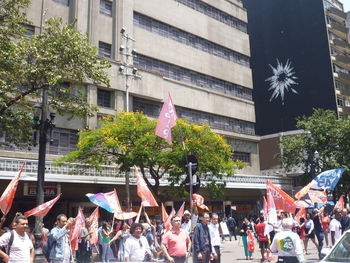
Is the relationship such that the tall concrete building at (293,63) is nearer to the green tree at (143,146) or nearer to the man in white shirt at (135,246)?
the green tree at (143,146)

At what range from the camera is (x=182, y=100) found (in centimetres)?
3969

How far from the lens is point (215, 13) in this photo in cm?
4684

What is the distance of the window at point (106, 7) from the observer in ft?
115

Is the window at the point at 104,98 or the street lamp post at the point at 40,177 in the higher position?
the window at the point at 104,98

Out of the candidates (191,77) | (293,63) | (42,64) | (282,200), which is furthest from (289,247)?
(293,63)

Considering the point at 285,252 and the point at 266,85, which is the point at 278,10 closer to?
the point at 266,85

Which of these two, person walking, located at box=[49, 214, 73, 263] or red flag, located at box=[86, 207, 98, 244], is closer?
person walking, located at box=[49, 214, 73, 263]

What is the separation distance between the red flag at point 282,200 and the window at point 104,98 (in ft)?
72.9

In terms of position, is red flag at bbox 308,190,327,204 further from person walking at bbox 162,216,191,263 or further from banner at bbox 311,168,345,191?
person walking at bbox 162,216,191,263

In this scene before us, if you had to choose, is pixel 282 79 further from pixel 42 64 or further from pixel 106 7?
pixel 42 64

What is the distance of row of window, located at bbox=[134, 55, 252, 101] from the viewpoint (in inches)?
1471

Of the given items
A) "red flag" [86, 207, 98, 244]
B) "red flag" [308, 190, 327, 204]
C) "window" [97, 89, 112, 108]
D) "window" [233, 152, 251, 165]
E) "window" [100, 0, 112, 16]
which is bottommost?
"red flag" [86, 207, 98, 244]

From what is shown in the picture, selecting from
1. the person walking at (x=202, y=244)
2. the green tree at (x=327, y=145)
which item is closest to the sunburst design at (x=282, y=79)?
the green tree at (x=327, y=145)

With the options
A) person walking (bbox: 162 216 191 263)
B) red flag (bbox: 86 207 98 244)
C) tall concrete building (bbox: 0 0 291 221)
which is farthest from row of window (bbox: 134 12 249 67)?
person walking (bbox: 162 216 191 263)
